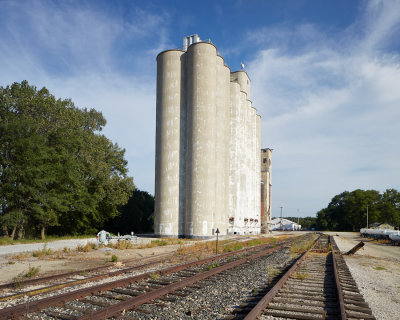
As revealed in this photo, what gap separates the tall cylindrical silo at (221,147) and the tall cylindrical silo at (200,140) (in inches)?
100

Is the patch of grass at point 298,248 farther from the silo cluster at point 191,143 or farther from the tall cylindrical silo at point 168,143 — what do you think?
the tall cylindrical silo at point 168,143

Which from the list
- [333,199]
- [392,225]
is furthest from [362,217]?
[333,199]

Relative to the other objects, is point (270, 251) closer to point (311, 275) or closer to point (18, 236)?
point (311, 275)

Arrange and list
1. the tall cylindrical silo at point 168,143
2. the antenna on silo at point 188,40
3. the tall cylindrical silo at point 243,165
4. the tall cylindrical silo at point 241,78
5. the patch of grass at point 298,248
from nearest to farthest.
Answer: the patch of grass at point 298,248 → the tall cylindrical silo at point 168,143 → the antenna on silo at point 188,40 → the tall cylindrical silo at point 243,165 → the tall cylindrical silo at point 241,78

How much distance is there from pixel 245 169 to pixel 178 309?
172 feet

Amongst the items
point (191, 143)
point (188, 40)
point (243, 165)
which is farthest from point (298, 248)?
point (188, 40)

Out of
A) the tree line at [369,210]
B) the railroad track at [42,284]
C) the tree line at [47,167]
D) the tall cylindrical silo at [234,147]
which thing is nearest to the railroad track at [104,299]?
the railroad track at [42,284]

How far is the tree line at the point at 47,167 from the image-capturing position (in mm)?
29438

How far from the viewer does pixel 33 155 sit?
29.5 m

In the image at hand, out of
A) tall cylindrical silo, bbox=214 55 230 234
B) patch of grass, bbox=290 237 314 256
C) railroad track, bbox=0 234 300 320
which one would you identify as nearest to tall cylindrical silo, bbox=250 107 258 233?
tall cylindrical silo, bbox=214 55 230 234

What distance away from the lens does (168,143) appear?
1655 inches

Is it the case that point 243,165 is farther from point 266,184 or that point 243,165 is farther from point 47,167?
point 47,167

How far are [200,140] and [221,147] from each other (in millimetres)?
5518

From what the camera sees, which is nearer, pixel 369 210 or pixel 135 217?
pixel 135 217
